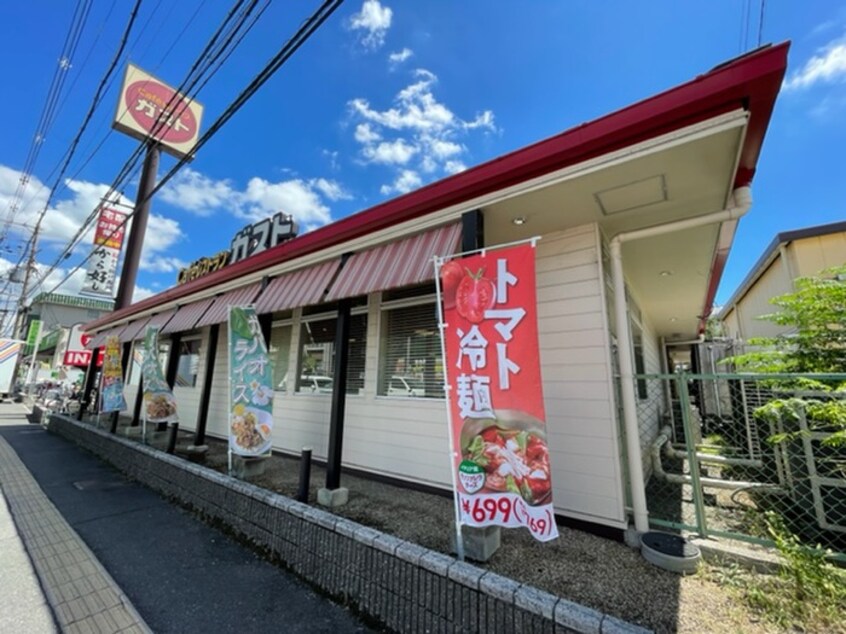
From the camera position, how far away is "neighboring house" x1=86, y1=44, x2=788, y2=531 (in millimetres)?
2377

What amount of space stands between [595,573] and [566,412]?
51.0 inches

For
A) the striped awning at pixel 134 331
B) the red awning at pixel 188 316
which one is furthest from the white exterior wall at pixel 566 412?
the striped awning at pixel 134 331

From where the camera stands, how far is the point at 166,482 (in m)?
4.56

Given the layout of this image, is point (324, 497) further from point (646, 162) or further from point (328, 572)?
point (646, 162)

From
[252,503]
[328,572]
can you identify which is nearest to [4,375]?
[252,503]

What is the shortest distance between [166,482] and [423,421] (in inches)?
134

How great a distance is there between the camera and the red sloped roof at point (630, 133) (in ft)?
6.54

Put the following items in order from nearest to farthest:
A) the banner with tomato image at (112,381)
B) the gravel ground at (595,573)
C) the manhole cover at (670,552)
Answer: the gravel ground at (595,573), the manhole cover at (670,552), the banner with tomato image at (112,381)

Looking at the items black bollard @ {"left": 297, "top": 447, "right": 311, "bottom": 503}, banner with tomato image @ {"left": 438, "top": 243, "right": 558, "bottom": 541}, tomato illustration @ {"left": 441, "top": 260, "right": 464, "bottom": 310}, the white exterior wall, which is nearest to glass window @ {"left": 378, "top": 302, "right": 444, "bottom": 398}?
the white exterior wall

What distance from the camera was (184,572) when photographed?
2.86 meters

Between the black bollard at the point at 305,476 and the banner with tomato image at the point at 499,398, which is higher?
the banner with tomato image at the point at 499,398

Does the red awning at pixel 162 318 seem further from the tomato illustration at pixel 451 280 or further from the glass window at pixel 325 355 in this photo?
the tomato illustration at pixel 451 280

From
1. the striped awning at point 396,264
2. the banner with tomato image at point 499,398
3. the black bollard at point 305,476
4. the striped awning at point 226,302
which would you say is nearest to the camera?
the banner with tomato image at point 499,398

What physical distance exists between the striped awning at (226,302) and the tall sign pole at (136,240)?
841 cm
